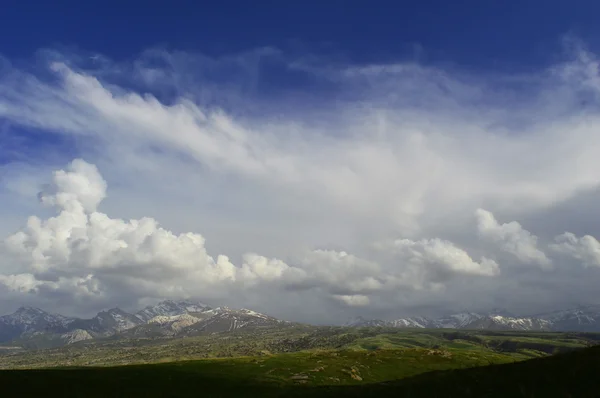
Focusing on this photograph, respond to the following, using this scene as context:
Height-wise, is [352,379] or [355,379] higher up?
[352,379]

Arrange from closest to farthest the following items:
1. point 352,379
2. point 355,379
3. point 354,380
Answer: point 354,380 → point 352,379 → point 355,379

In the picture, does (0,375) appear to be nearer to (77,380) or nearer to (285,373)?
(77,380)

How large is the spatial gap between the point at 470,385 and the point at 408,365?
125945 mm

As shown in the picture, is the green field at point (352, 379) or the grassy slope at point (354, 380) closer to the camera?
the grassy slope at point (354, 380)

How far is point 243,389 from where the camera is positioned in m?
78.3

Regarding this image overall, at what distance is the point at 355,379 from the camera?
113 m

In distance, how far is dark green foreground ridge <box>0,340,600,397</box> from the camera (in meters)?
25.6

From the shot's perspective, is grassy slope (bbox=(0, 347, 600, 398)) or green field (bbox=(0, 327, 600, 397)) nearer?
grassy slope (bbox=(0, 347, 600, 398))

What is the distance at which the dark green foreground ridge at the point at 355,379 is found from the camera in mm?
25594

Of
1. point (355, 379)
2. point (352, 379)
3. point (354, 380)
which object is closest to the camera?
point (354, 380)

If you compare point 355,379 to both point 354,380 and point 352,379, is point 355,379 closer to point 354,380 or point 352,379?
point 352,379

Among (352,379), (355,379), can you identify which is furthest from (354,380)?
(355,379)

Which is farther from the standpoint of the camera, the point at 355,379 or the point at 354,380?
the point at 355,379

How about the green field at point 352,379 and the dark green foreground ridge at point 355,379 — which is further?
the green field at point 352,379
